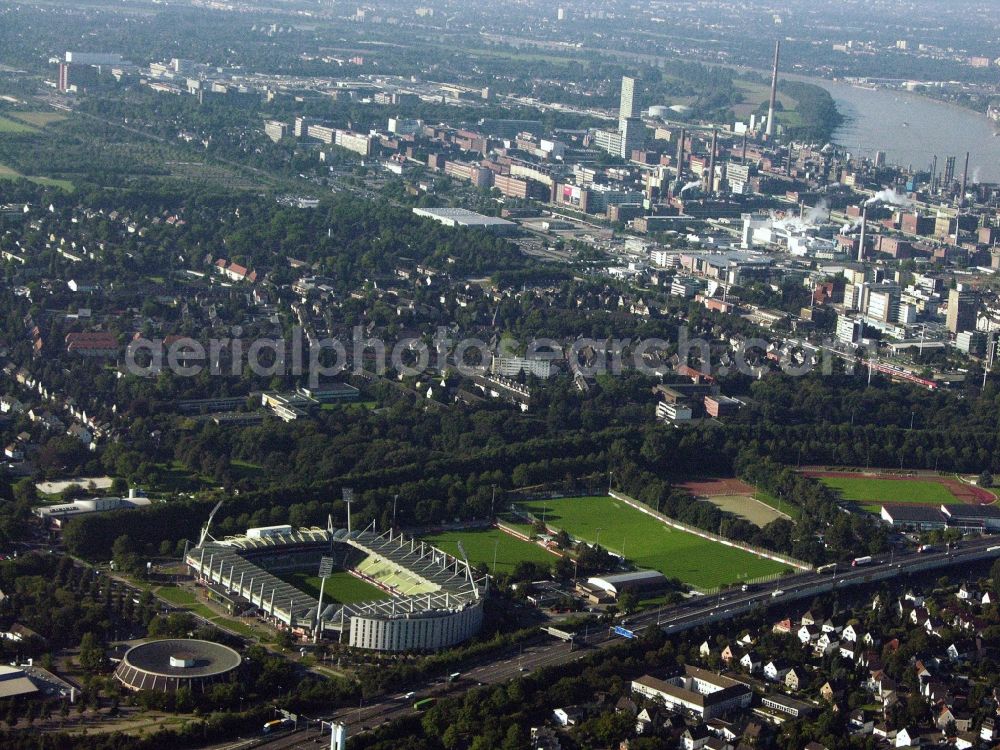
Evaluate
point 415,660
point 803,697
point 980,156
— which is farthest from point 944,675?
point 980,156

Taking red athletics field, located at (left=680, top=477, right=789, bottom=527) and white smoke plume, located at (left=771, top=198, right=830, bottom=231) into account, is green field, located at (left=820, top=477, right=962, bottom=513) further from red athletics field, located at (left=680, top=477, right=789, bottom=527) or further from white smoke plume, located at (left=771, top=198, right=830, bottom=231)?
white smoke plume, located at (left=771, top=198, right=830, bottom=231)

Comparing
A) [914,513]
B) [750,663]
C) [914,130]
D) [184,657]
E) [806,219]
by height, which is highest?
[184,657]

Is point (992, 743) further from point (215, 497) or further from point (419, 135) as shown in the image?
point (419, 135)

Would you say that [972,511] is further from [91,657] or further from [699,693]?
[91,657]

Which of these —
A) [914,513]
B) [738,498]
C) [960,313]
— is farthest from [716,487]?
[960,313]

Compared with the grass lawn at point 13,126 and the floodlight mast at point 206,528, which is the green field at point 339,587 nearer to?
the floodlight mast at point 206,528
